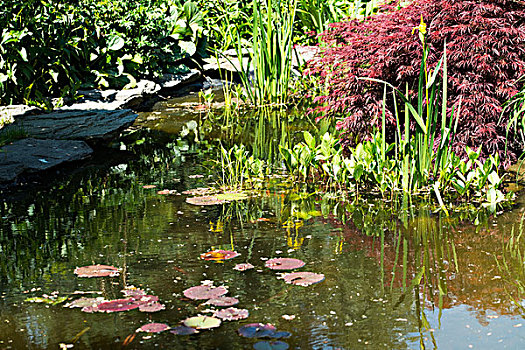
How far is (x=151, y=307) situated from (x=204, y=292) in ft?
0.78

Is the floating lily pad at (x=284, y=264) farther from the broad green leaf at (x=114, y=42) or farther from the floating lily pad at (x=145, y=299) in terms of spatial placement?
the broad green leaf at (x=114, y=42)

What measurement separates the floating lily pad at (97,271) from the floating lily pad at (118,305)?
32cm

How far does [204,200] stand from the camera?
400cm

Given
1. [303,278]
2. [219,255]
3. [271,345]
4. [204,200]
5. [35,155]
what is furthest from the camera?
[35,155]

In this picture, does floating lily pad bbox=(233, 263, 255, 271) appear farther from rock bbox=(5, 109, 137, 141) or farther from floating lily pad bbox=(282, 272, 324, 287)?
rock bbox=(5, 109, 137, 141)

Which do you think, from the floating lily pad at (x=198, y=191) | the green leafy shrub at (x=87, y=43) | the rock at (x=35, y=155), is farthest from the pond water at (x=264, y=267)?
the green leafy shrub at (x=87, y=43)

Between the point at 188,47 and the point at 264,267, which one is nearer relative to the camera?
the point at 264,267

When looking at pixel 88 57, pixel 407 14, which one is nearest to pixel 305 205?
pixel 407 14

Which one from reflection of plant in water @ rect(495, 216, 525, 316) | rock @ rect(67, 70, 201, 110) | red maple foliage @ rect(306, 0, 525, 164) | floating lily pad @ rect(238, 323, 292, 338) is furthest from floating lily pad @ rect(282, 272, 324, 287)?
rock @ rect(67, 70, 201, 110)

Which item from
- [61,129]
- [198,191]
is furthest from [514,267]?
[61,129]

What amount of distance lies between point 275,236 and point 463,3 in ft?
6.97

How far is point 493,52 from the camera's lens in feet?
13.1

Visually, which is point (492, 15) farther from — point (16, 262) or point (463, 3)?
point (16, 262)

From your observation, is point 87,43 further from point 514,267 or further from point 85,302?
point 514,267
